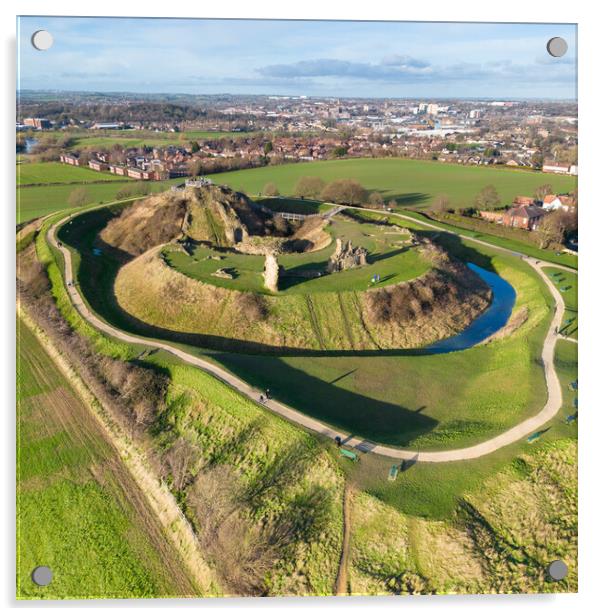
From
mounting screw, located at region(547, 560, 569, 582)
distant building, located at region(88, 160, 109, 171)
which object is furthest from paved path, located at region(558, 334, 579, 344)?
distant building, located at region(88, 160, 109, 171)

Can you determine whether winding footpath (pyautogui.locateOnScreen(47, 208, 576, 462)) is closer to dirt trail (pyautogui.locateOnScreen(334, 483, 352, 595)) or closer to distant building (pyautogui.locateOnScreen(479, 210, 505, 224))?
dirt trail (pyautogui.locateOnScreen(334, 483, 352, 595))

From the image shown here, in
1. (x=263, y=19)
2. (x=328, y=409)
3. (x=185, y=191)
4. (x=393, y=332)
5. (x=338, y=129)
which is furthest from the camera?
(x=338, y=129)

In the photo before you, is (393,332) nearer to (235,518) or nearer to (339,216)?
(235,518)

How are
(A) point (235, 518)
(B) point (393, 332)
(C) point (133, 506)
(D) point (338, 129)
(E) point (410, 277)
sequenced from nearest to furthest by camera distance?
(A) point (235, 518), (C) point (133, 506), (B) point (393, 332), (E) point (410, 277), (D) point (338, 129)

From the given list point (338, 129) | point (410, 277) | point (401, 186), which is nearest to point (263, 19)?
point (410, 277)

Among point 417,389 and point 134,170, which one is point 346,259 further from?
point 134,170
